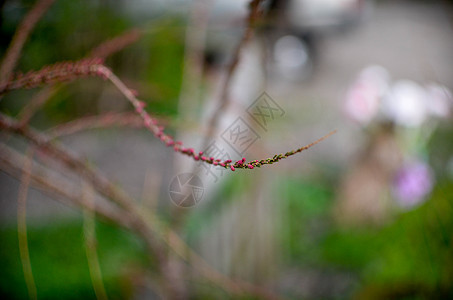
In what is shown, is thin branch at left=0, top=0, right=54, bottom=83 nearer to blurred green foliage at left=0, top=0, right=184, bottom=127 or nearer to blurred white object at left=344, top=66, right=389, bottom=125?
blurred green foliage at left=0, top=0, right=184, bottom=127

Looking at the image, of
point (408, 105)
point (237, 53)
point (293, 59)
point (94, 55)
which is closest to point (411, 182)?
point (408, 105)

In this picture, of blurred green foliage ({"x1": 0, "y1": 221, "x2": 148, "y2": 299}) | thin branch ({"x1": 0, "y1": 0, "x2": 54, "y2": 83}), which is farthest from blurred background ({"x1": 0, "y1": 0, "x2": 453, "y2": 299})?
thin branch ({"x1": 0, "y1": 0, "x2": 54, "y2": 83})

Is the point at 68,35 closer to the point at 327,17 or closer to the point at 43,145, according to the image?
the point at 43,145

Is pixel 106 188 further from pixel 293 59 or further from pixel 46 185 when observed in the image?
pixel 293 59

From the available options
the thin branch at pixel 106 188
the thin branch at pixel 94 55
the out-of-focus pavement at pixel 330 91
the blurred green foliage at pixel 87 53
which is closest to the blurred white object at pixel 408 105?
the out-of-focus pavement at pixel 330 91

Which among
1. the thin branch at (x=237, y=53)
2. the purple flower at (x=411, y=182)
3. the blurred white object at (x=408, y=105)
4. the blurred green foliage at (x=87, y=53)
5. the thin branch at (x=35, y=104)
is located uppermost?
the blurred green foliage at (x=87, y=53)

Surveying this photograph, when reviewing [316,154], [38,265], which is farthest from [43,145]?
[316,154]

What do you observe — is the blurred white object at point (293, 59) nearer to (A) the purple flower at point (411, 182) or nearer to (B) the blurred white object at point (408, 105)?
(B) the blurred white object at point (408, 105)
